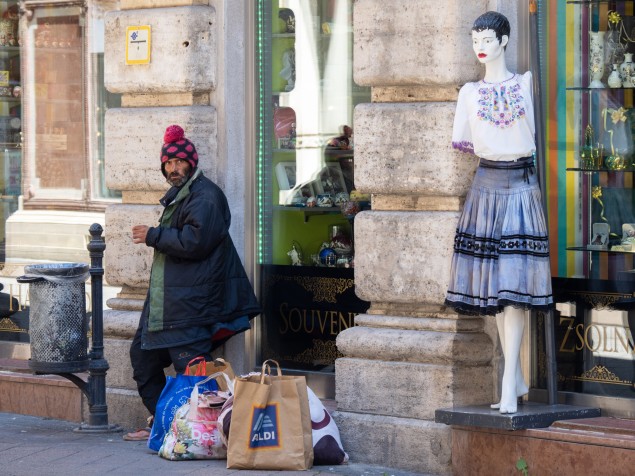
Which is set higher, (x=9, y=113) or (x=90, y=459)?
(x=9, y=113)

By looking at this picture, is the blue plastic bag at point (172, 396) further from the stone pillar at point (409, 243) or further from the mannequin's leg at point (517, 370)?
the mannequin's leg at point (517, 370)

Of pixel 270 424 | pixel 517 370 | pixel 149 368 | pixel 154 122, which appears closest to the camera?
pixel 517 370

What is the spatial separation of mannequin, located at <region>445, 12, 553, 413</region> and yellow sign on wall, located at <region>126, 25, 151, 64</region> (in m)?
2.40

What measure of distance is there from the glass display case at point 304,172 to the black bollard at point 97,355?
101cm

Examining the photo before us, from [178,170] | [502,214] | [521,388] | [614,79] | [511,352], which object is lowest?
[521,388]

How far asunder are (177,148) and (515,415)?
257 centimetres

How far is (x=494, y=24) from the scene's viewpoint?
7.52 m

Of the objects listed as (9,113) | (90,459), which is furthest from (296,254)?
(9,113)

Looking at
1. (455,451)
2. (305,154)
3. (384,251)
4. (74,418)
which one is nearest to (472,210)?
(384,251)

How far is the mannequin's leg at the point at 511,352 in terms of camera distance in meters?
7.54

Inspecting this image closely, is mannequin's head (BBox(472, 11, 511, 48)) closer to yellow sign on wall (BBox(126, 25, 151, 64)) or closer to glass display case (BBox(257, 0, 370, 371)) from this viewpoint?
glass display case (BBox(257, 0, 370, 371))

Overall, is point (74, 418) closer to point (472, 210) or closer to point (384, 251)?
point (384, 251)

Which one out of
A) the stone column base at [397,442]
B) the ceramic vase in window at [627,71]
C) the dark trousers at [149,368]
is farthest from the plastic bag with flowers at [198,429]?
the ceramic vase in window at [627,71]

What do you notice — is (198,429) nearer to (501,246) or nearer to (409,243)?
(409,243)
